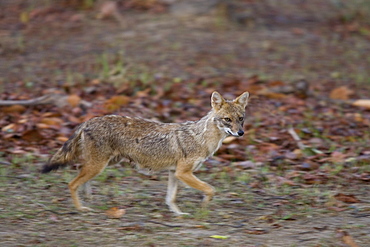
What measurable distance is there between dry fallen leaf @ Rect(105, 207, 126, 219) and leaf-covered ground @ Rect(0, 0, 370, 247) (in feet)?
0.08

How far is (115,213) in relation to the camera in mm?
7230

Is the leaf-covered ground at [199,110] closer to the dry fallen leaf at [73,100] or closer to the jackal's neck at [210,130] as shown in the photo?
the dry fallen leaf at [73,100]

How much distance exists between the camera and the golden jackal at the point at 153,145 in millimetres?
7582

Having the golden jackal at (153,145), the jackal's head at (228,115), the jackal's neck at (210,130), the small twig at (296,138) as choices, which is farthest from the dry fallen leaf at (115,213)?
the small twig at (296,138)

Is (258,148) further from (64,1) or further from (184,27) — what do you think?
(64,1)

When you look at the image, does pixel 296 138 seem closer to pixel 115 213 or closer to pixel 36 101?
pixel 115 213

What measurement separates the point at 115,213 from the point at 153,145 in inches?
45.5

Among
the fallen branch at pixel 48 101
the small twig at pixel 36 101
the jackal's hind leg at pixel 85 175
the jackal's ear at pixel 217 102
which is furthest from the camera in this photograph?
the fallen branch at pixel 48 101

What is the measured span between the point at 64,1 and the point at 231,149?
10441mm

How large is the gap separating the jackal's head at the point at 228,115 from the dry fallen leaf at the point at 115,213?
181cm

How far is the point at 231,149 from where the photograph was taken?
10172 millimetres

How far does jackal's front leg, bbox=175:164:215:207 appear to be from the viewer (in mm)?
7527

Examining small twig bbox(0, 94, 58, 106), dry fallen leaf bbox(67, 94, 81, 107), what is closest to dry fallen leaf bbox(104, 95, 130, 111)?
dry fallen leaf bbox(67, 94, 81, 107)

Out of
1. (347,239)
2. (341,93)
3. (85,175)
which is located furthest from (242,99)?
(341,93)
